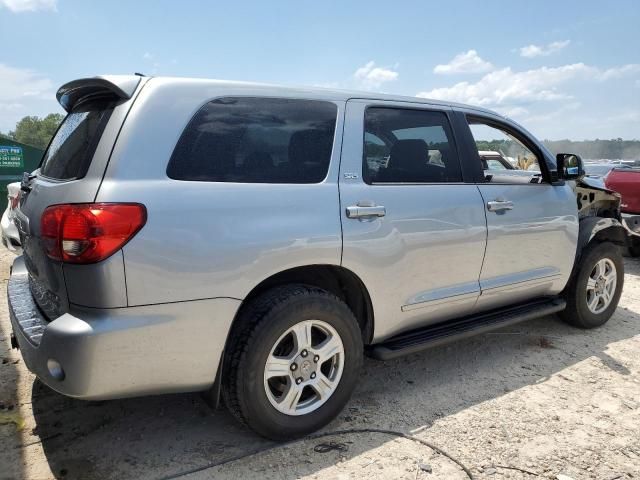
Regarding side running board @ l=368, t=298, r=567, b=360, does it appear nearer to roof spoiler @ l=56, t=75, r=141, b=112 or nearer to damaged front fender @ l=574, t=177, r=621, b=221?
damaged front fender @ l=574, t=177, r=621, b=221

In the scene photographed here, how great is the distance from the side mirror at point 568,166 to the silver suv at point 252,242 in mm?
725

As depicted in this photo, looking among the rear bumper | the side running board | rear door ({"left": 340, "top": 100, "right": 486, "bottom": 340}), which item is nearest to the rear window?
the rear bumper

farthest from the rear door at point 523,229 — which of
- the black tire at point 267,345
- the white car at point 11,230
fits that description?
the white car at point 11,230

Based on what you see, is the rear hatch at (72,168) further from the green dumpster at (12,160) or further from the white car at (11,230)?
the green dumpster at (12,160)

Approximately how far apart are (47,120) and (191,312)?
2811 inches

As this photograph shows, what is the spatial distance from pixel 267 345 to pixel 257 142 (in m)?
1.01

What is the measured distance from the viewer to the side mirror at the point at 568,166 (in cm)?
401

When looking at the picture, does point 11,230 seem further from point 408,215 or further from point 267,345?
point 408,215

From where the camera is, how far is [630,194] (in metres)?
7.32

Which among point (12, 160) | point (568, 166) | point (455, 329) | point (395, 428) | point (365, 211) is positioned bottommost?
point (395, 428)

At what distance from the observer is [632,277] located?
6.68 meters

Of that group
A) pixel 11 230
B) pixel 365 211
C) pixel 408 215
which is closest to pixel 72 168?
pixel 365 211

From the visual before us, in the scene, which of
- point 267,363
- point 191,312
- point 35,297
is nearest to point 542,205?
point 267,363

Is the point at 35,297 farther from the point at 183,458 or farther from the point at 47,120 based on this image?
the point at 47,120
